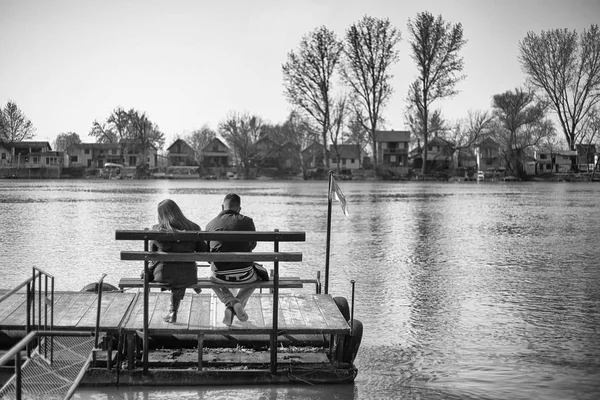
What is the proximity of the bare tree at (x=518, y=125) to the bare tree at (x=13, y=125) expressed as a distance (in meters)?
77.6

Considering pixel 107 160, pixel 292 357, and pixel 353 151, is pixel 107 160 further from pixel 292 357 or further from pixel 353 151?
pixel 292 357

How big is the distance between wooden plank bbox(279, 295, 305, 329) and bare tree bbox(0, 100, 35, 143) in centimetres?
11747

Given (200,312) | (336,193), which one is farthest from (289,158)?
(200,312)

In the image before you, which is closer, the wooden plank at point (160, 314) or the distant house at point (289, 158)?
the wooden plank at point (160, 314)

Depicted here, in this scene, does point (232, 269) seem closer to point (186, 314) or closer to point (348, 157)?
point (186, 314)

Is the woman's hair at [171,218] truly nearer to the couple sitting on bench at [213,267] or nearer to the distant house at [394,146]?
the couple sitting on bench at [213,267]

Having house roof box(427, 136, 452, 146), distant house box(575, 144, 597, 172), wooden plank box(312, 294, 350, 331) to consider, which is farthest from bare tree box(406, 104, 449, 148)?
wooden plank box(312, 294, 350, 331)

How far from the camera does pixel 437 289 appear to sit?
14.8 meters

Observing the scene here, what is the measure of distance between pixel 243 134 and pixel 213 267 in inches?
4907

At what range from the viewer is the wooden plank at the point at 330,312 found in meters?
8.16

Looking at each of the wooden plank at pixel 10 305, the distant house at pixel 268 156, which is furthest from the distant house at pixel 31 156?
the wooden plank at pixel 10 305

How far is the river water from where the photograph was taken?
870cm

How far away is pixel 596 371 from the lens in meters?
9.28

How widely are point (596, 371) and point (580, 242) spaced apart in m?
15.1
